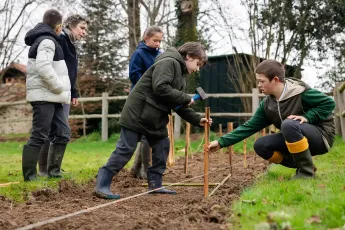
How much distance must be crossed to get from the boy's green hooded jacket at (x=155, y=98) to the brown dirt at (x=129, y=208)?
67 cm

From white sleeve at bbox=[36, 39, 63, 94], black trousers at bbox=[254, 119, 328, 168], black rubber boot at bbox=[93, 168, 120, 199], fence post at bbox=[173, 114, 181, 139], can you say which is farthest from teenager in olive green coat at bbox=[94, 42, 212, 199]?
fence post at bbox=[173, 114, 181, 139]

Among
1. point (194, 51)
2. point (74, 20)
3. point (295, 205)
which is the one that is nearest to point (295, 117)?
A: point (194, 51)

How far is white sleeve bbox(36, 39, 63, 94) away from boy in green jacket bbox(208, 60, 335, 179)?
1.80 m

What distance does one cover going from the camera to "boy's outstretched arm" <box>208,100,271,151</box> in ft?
14.7

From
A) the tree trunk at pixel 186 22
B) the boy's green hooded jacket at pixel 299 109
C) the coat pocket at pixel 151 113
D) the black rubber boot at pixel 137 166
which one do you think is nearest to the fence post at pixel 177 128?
the tree trunk at pixel 186 22

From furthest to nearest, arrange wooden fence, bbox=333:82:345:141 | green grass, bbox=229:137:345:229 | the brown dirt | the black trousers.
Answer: wooden fence, bbox=333:82:345:141, the black trousers, the brown dirt, green grass, bbox=229:137:345:229

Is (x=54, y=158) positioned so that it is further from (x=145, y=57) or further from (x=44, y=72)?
(x=145, y=57)

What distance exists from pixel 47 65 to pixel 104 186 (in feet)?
4.81

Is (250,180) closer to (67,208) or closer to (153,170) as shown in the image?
(153,170)

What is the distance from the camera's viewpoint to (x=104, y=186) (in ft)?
14.3

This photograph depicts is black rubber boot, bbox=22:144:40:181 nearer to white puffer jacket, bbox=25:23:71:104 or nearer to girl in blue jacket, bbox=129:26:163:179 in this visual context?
white puffer jacket, bbox=25:23:71:104

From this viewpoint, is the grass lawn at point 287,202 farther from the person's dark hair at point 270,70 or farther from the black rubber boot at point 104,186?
the person's dark hair at point 270,70

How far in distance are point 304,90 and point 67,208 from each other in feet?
7.84

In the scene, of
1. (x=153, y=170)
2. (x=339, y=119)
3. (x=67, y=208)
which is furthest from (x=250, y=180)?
(x=339, y=119)
